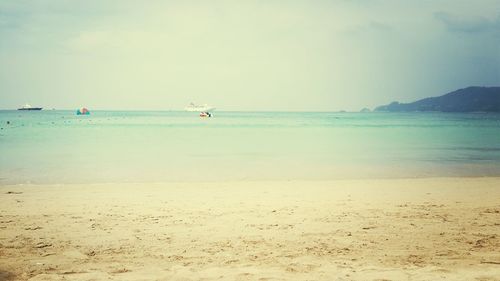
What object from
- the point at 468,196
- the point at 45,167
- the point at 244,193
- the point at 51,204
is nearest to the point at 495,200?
the point at 468,196

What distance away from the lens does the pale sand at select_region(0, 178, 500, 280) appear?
477 centimetres

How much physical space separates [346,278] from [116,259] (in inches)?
113

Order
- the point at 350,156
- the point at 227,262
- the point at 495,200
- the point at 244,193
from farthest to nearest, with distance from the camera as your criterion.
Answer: the point at 350,156
the point at 244,193
the point at 495,200
the point at 227,262

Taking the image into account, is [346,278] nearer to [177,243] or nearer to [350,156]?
[177,243]

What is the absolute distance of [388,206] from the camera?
27.2ft

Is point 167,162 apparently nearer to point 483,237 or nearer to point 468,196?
point 468,196

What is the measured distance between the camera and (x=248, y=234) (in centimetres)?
625

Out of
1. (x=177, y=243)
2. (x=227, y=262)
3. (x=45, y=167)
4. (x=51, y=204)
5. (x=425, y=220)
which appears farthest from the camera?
(x=45, y=167)

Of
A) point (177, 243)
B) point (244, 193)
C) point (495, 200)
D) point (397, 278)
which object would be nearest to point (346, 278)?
point (397, 278)

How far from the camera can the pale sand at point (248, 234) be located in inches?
188

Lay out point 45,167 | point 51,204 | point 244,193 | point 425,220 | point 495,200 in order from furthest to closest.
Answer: point 45,167 → point 244,193 → point 495,200 → point 51,204 → point 425,220

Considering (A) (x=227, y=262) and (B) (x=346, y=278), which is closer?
(B) (x=346, y=278)

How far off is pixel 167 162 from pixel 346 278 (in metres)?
13.9

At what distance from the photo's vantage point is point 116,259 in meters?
5.16
